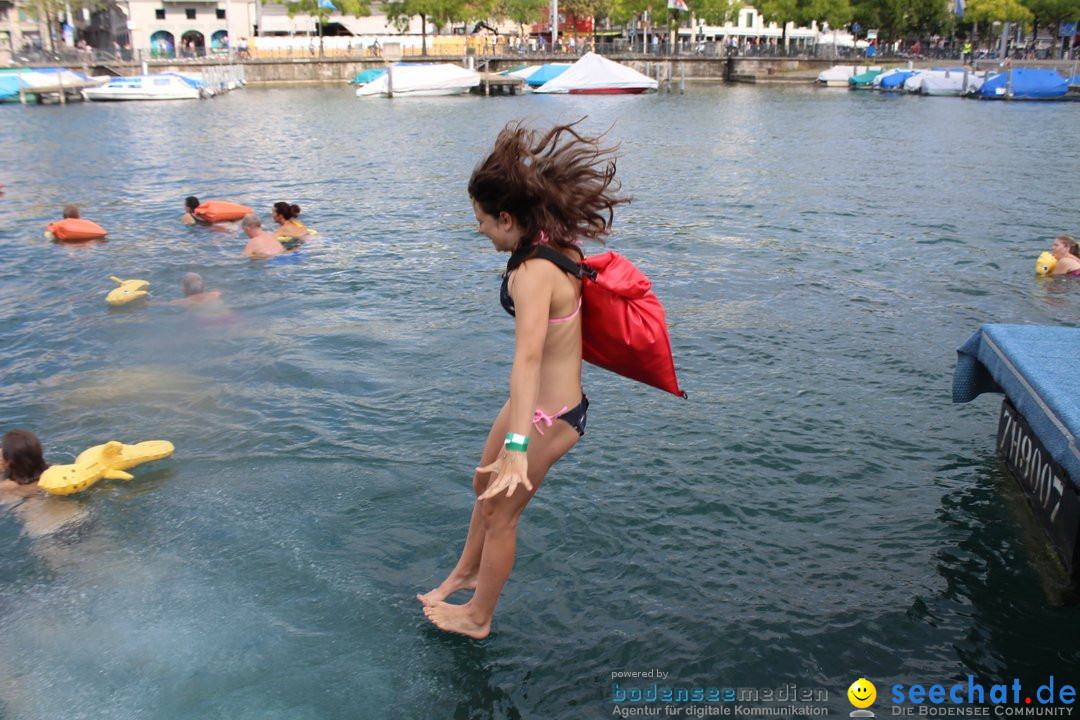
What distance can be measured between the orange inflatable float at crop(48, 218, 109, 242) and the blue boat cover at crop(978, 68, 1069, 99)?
53.7m

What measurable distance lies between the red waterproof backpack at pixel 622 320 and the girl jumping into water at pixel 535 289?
104 millimetres

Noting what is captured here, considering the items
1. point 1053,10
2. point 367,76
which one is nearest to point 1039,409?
point 367,76

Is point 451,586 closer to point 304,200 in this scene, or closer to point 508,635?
point 508,635

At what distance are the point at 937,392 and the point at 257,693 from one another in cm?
657

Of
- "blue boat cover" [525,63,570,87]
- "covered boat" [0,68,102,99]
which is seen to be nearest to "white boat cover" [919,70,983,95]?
"blue boat cover" [525,63,570,87]

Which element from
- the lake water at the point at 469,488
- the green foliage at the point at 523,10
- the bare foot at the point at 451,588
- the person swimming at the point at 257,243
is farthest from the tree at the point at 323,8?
the bare foot at the point at 451,588

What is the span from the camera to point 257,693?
14.3 ft

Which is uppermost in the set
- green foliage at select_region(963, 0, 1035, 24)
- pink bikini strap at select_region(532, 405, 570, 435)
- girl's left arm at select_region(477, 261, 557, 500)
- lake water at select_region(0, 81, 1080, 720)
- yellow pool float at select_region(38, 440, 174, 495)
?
green foliage at select_region(963, 0, 1035, 24)

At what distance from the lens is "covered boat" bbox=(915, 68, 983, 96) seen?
5762cm

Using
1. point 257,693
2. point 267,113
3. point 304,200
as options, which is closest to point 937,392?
point 257,693

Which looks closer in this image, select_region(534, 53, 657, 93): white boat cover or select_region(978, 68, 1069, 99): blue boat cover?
select_region(978, 68, 1069, 99): blue boat cover

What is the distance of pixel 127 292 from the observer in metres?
11.9

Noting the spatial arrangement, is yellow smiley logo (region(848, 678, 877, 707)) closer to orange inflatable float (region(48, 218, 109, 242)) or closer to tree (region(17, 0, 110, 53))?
orange inflatable float (region(48, 218, 109, 242))

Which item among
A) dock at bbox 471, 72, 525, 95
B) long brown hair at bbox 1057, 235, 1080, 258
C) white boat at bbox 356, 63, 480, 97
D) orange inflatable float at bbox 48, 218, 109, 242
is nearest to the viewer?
long brown hair at bbox 1057, 235, 1080, 258
